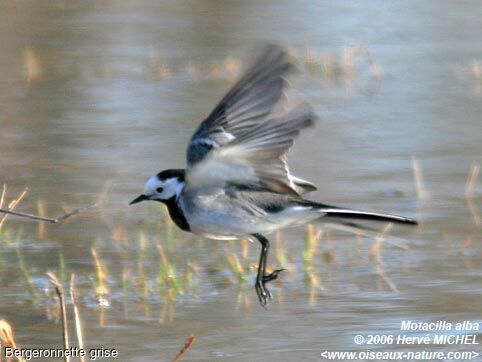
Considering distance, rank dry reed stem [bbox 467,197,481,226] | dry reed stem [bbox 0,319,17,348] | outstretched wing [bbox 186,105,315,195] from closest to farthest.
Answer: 1. dry reed stem [bbox 0,319,17,348]
2. outstretched wing [bbox 186,105,315,195]
3. dry reed stem [bbox 467,197,481,226]

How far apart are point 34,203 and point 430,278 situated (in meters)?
3.07

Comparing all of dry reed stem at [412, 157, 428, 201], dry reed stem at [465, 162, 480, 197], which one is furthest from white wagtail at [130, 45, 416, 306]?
dry reed stem at [465, 162, 480, 197]

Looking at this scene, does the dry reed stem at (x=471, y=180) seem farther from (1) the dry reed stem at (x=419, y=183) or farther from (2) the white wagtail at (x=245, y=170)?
(2) the white wagtail at (x=245, y=170)

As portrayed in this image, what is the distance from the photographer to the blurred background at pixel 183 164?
23.0ft

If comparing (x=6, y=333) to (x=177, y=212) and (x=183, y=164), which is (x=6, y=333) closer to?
(x=177, y=212)

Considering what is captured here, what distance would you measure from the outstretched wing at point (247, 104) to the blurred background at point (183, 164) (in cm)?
122

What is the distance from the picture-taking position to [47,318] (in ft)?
23.2

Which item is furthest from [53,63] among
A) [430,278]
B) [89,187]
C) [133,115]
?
[430,278]

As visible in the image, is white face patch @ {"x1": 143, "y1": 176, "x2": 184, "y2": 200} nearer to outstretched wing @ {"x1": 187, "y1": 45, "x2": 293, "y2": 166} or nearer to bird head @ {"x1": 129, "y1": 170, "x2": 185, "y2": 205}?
bird head @ {"x1": 129, "y1": 170, "x2": 185, "y2": 205}

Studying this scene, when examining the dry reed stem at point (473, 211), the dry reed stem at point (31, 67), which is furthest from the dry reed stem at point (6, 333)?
the dry reed stem at point (31, 67)

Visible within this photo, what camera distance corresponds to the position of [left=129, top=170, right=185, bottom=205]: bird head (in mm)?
5617

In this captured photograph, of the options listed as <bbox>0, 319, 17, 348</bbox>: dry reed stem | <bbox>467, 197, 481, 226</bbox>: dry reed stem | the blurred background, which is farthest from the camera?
<bbox>467, 197, 481, 226</bbox>: dry reed stem

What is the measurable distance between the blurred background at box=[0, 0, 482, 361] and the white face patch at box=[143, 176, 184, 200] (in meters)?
1.03

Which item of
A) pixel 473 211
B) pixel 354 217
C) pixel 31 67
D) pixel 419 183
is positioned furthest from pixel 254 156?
pixel 31 67
